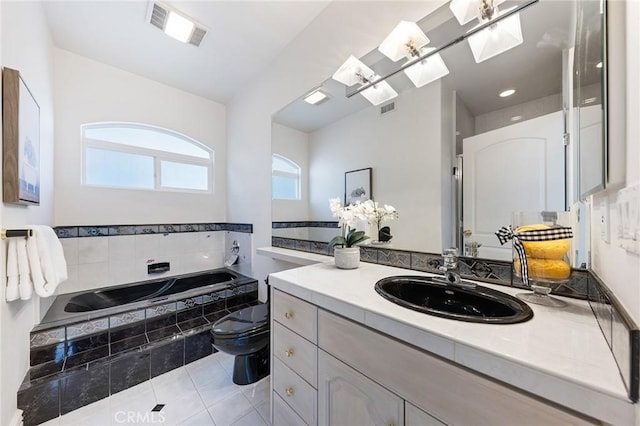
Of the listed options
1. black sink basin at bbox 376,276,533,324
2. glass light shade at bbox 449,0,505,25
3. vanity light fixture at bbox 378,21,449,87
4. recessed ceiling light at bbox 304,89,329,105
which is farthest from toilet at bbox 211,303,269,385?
glass light shade at bbox 449,0,505,25

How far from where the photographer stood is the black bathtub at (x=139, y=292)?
2150 millimetres

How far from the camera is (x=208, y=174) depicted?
3.21 meters

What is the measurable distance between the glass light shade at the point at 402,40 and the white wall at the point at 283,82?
0.22 feet

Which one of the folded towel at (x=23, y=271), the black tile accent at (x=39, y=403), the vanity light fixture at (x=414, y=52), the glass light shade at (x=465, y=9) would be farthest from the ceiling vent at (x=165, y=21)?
the black tile accent at (x=39, y=403)

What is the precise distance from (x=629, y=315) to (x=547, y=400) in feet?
0.80

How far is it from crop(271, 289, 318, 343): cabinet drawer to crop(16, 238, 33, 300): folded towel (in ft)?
4.18

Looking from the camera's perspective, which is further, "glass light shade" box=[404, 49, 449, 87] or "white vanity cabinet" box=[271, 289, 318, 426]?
"glass light shade" box=[404, 49, 449, 87]

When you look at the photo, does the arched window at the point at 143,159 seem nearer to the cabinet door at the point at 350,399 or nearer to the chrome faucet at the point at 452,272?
the cabinet door at the point at 350,399

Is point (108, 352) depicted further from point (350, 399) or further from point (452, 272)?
point (452, 272)

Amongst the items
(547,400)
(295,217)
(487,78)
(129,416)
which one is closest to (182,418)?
(129,416)

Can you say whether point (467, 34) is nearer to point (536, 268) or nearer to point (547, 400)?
point (536, 268)

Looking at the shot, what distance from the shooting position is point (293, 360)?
1.14 metres

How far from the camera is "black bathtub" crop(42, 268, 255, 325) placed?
6.06ft

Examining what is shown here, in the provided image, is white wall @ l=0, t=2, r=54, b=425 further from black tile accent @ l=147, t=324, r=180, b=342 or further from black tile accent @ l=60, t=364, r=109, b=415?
black tile accent @ l=147, t=324, r=180, b=342
